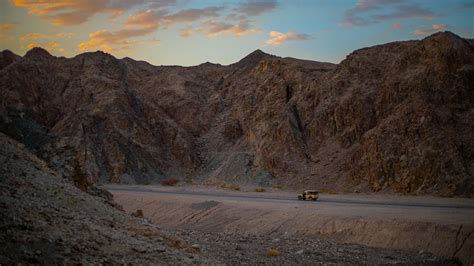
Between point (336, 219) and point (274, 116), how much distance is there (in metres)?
34.3

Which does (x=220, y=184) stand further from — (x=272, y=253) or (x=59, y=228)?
(x=59, y=228)

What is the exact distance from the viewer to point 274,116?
215 ft

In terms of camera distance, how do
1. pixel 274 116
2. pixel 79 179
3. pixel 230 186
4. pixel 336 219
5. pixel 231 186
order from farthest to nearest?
pixel 274 116 → pixel 230 186 → pixel 231 186 → pixel 336 219 → pixel 79 179

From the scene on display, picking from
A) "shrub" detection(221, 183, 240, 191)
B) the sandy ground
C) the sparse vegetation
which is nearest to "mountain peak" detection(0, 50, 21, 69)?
"shrub" detection(221, 183, 240, 191)

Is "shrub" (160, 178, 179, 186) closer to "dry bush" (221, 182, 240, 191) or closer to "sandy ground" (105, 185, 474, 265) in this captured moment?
"dry bush" (221, 182, 240, 191)

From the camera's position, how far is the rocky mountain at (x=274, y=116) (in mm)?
51375

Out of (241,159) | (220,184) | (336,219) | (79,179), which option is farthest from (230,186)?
(79,179)

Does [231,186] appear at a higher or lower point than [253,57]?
lower

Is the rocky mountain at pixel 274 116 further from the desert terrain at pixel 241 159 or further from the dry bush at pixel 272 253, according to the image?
the dry bush at pixel 272 253

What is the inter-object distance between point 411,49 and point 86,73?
150 feet

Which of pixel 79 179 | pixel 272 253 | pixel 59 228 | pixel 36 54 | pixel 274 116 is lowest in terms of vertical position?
pixel 272 253

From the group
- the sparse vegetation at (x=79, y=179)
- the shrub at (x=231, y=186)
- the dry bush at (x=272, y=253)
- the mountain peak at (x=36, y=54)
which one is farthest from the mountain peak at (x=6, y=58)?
the dry bush at (x=272, y=253)

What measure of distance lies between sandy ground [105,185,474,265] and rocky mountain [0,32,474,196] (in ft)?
23.7

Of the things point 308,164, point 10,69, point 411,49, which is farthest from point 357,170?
point 10,69
